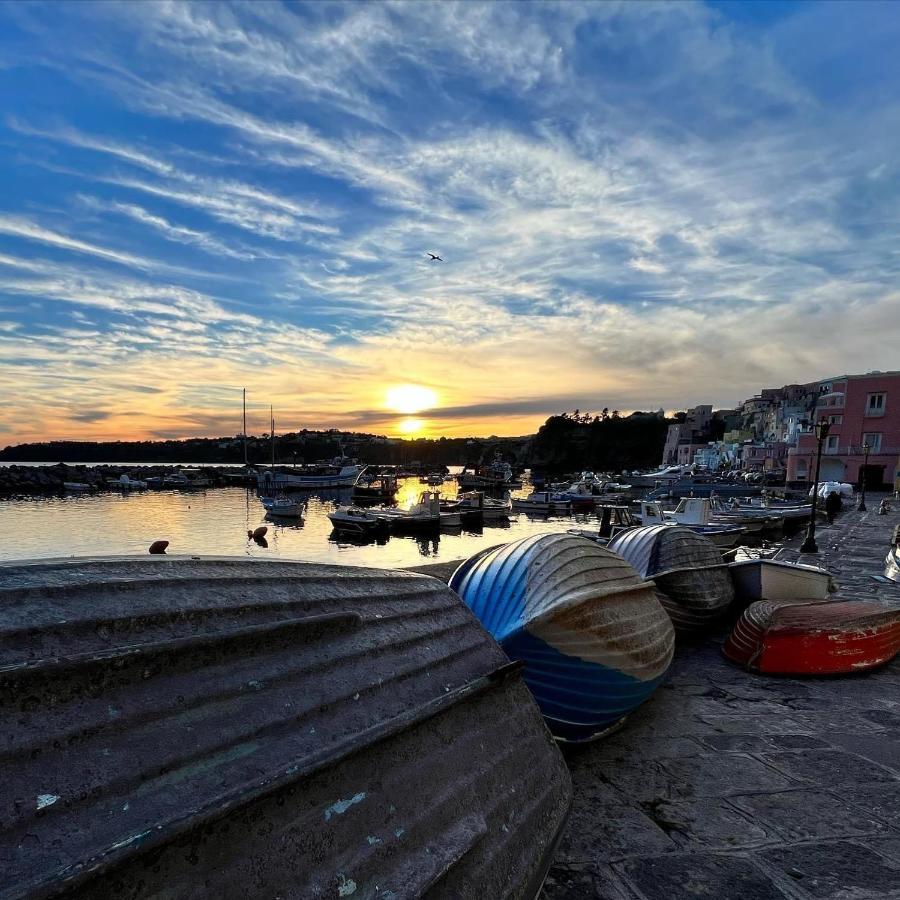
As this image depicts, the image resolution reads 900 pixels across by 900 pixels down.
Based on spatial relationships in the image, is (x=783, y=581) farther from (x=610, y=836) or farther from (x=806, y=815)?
(x=610, y=836)

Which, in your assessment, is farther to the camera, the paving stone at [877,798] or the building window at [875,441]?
the building window at [875,441]

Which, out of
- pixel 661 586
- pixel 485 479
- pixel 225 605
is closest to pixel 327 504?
pixel 485 479

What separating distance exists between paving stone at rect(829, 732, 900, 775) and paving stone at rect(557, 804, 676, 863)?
1856 millimetres

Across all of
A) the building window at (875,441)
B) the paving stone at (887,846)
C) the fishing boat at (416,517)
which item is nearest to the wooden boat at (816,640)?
the paving stone at (887,846)

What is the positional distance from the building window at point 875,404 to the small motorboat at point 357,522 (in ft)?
133

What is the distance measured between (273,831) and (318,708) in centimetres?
38

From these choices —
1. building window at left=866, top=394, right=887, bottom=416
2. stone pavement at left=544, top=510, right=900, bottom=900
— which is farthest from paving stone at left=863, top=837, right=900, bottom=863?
building window at left=866, top=394, right=887, bottom=416

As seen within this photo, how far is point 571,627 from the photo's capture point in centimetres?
360

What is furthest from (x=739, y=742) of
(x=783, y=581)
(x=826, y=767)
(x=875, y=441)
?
(x=875, y=441)

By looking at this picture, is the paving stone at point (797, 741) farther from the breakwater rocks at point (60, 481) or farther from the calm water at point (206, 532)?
the breakwater rocks at point (60, 481)

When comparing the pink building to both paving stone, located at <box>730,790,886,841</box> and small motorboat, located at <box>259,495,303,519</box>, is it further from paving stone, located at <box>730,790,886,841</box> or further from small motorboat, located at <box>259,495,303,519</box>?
paving stone, located at <box>730,790,886,841</box>

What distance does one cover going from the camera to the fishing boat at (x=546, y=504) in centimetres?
4612

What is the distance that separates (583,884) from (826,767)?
6.99 ft

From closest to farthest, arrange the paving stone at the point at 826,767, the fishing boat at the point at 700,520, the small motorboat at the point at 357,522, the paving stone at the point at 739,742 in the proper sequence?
the paving stone at the point at 826,767 → the paving stone at the point at 739,742 → the fishing boat at the point at 700,520 → the small motorboat at the point at 357,522
